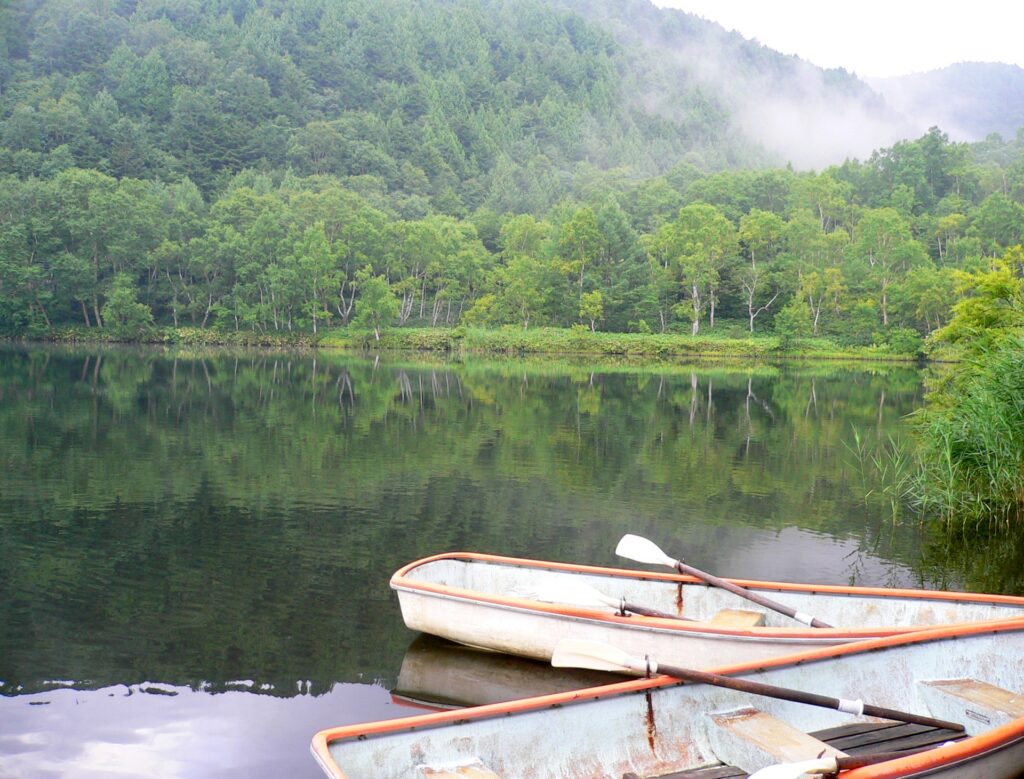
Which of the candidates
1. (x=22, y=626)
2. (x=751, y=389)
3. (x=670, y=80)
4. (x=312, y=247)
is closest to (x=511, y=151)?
(x=670, y=80)

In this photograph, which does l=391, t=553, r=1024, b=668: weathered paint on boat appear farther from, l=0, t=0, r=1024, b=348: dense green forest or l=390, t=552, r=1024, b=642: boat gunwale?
l=0, t=0, r=1024, b=348: dense green forest

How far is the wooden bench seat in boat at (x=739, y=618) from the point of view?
760cm

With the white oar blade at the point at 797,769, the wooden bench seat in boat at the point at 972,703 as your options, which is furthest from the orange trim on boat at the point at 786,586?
the white oar blade at the point at 797,769

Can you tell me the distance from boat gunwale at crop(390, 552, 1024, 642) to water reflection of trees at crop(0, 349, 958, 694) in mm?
875

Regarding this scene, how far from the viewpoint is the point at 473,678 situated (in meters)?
7.46

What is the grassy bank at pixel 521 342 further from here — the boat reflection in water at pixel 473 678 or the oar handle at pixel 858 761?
the oar handle at pixel 858 761

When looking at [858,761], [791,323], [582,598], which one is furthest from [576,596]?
[791,323]

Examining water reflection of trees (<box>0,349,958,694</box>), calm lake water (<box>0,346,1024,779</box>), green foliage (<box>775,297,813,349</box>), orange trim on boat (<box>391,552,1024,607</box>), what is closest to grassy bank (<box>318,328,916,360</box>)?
green foliage (<box>775,297,813,349</box>)

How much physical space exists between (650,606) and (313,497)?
748 cm

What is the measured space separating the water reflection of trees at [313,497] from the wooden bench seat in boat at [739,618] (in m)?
2.81

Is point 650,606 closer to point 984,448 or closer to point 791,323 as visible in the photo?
point 984,448

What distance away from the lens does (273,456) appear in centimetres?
1788

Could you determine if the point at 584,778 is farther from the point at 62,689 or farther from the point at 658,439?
the point at 658,439

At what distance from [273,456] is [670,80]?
186563mm
